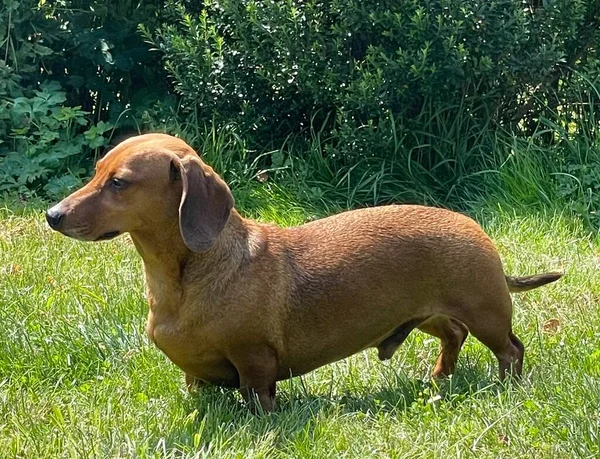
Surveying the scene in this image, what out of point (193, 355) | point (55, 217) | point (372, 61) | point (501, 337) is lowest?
point (501, 337)

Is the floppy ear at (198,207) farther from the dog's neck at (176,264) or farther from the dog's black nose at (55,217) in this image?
the dog's black nose at (55,217)

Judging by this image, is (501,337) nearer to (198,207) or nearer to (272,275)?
(272,275)

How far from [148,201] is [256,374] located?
74cm

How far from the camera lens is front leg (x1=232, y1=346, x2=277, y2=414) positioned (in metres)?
3.76

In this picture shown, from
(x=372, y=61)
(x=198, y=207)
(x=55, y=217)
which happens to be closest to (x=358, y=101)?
(x=372, y=61)

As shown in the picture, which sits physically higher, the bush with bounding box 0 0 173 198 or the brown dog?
the brown dog

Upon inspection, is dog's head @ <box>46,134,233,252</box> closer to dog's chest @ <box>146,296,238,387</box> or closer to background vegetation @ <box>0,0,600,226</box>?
dog's chest @ <box>146,296,238,387</box>

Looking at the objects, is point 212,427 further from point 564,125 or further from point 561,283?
point 564,125

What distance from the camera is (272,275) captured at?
12.7ft

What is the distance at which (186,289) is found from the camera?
3.74 metres

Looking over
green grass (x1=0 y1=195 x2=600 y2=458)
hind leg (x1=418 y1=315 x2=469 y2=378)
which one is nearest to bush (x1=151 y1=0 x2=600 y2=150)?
green grass (x1=0 y1=195 x2=600 y2=458)

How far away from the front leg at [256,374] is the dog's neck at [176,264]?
0.90ft

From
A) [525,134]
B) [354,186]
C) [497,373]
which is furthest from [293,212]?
[497,373]

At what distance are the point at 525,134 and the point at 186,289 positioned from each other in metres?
4.34
